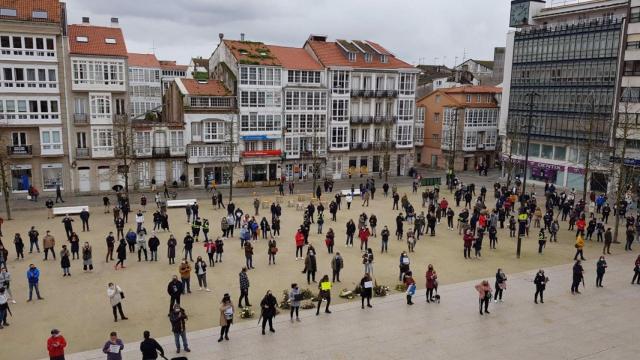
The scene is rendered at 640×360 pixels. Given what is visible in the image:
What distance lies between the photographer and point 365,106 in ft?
188

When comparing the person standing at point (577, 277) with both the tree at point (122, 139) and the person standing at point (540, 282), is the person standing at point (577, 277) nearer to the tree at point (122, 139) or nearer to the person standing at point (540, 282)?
the person standing at point (540, 282)

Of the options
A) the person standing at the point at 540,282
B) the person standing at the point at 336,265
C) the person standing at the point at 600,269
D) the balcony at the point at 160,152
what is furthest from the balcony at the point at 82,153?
the person standing at the point at 600,269

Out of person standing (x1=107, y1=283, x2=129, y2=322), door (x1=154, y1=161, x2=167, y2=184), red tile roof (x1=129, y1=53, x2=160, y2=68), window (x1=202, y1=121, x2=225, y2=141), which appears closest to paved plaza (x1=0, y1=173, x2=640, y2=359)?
person standing (x1=107, y1=283, x2=129, y2=322)

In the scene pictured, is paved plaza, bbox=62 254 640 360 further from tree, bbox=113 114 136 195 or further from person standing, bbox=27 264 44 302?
tree, bbox=113 114 136 195

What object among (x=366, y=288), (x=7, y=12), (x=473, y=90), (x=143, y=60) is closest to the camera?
(x=366, y=288)

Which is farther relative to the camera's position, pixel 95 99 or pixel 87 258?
pixel 95 99

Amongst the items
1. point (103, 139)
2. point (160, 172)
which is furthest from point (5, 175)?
point (160, 172)

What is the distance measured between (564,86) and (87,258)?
46467 mm

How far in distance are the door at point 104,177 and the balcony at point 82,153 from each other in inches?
59.0

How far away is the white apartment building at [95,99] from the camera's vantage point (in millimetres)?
42969

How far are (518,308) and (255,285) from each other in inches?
418

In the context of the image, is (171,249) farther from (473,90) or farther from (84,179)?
(473,90)

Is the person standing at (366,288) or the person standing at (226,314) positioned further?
the person standing at (366,288)

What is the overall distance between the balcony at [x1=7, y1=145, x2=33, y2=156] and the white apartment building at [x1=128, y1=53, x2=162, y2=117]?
119ft
